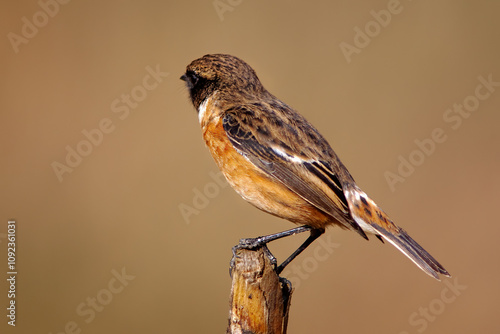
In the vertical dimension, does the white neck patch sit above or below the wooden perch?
above

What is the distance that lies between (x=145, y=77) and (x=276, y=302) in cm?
441

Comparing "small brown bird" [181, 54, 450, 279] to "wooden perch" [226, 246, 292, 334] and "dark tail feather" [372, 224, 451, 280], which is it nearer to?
"dark tail feather" [372, 224, 451, 280]

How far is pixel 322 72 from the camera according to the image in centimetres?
802

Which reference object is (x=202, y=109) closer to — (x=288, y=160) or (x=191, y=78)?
(x=191, y=78)

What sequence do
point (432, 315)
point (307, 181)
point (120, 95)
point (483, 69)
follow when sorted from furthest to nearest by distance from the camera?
point (483, 69) < point (120, 95) < point (432, 315) < point (307, 181)

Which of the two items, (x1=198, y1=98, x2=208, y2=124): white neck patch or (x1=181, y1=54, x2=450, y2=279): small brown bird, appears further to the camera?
(x1=198, y1=98, x2=208, y2=124): white neck patch

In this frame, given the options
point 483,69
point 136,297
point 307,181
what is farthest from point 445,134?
point 136,297

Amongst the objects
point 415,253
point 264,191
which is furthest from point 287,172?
point 415,253

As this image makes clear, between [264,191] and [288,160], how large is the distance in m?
0.34

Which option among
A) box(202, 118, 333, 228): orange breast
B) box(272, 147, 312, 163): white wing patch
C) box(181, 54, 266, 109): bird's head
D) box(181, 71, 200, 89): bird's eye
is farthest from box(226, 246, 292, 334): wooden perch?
box(181, 71, 200, 89): bird's eye

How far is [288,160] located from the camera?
485cm

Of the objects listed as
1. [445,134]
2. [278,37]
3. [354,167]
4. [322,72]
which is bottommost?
[445,134]

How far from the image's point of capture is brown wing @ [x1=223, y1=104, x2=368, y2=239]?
4703mm

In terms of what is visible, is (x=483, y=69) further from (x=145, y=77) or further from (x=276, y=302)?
(x=276, y=302)
